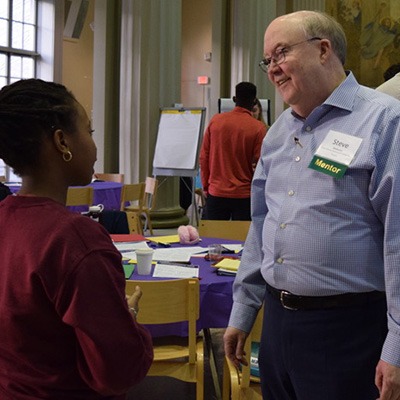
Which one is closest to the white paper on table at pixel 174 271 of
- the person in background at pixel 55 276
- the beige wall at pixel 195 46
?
the person in background at pixel 55 276

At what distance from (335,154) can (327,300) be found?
383 mm

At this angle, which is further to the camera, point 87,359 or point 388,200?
point 388,200

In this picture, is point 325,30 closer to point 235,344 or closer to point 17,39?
A: point 235,344

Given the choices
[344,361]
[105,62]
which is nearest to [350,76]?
[344,361]

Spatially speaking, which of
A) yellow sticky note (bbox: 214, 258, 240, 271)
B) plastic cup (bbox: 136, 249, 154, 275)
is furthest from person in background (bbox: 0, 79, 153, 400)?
yellow sticky note (bbox: 214, 258, 240, 271)

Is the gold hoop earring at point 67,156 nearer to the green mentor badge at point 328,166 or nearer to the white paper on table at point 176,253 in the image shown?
the green mentor badge at point 328,166

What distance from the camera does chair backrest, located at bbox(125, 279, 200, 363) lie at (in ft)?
8.52

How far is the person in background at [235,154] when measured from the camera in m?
5.76

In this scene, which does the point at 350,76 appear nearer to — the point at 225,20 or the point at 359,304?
the point at 359,304

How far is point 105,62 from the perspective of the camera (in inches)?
374

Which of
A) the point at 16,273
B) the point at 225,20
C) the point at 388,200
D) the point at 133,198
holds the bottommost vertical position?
the point at 133,198

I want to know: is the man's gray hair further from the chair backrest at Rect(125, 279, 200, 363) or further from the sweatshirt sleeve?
the chair backrest at Rect(125, 279, 200, 363)

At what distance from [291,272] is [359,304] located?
0.20m

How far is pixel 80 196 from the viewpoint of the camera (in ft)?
19.5
